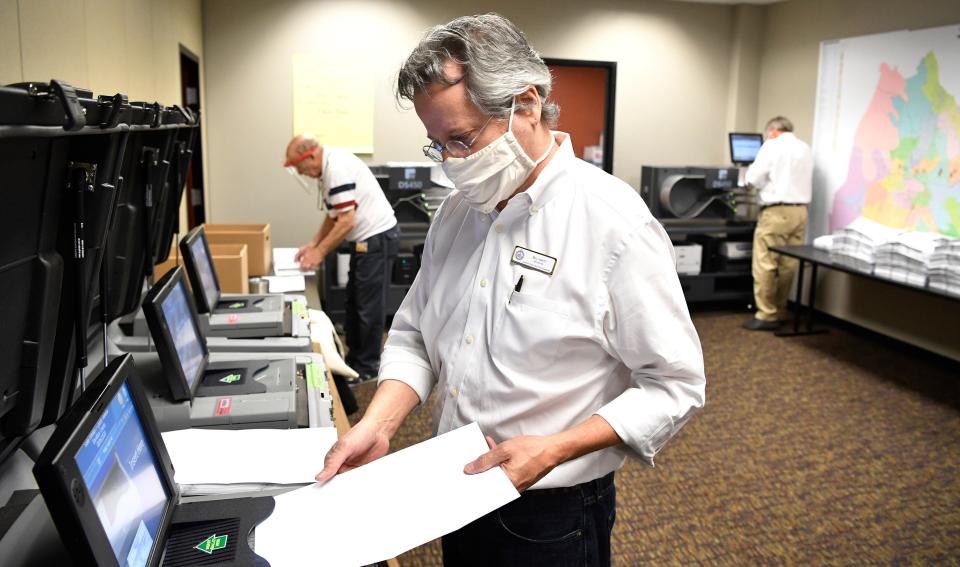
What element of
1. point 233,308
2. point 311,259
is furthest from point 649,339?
point 311,259

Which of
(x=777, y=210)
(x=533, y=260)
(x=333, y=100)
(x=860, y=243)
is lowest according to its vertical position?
(x=860, y=243)

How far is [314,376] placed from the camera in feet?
5.86

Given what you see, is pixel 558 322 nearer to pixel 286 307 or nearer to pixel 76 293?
pixel 76 293

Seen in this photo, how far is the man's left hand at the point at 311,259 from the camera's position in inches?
150

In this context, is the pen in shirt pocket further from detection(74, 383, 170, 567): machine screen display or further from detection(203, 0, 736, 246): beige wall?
detection(203, 0, 736, 246): beige wall

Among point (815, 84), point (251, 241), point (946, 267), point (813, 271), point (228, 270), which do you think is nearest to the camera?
point (228, 270)

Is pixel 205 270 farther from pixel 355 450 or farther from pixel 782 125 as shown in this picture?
pixel 782 125

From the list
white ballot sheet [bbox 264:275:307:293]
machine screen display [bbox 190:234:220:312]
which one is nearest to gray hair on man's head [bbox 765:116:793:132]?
white ballot sheet [bbox 264:275:307:293]

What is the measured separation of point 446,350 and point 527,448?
25 cm

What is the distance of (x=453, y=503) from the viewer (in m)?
0.99

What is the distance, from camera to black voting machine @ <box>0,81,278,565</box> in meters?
0.74

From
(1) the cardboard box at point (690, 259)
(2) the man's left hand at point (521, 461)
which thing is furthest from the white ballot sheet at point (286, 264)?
(1) the cardboard box at point (690, 259)

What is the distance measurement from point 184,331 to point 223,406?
261 millimetres

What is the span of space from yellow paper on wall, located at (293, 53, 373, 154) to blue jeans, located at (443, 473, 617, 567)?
4545 millimetres
